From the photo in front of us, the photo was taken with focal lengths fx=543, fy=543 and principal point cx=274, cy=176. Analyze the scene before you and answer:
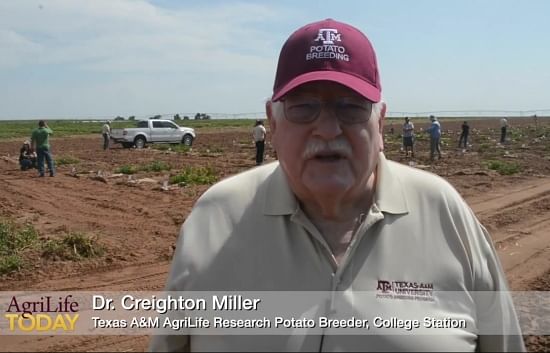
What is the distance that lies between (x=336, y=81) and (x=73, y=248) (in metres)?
6.57

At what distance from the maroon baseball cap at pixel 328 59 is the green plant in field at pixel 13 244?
6.13 meters

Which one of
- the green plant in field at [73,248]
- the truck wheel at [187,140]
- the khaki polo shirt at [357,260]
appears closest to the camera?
the khaki polo shirt at [357,260]

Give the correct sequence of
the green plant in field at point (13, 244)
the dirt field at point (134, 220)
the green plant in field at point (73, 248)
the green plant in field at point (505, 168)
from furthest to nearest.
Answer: the green plant in field at point (505, 168) → the green plant in field at point (73, 248) → the green plant in field at point (13, 244) → the dirt field at point (134, 220)

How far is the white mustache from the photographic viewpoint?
187 cm

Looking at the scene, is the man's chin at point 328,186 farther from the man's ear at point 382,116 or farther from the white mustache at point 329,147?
the man's ear at point 382,116

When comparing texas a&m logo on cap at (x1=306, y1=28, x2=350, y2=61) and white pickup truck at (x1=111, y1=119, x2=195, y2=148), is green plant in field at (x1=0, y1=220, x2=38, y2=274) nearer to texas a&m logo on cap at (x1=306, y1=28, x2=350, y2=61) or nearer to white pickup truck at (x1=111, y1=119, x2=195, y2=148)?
texas a&m logo on cap at (x1=306, y1=28, x2=350, y2=61)

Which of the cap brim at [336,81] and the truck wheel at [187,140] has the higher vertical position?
the cap brim at [336,81]

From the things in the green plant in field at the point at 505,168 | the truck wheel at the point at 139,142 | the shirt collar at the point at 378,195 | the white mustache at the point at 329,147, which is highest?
the white mustache at the point at 329,147

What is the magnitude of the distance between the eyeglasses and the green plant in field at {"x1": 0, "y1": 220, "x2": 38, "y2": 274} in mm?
6130

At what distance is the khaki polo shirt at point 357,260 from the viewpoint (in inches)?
70.3

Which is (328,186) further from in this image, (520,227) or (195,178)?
(195,178)

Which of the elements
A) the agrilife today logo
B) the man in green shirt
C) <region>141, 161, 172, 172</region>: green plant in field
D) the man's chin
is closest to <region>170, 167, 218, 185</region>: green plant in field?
<region>141, 161, 172, 172</region>: green plant in field

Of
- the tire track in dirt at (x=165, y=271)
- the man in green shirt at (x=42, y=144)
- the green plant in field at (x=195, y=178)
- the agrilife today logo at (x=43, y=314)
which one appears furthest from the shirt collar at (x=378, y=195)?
the man in green shirt at (x=42, y=144)

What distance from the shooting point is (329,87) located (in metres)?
1.85
